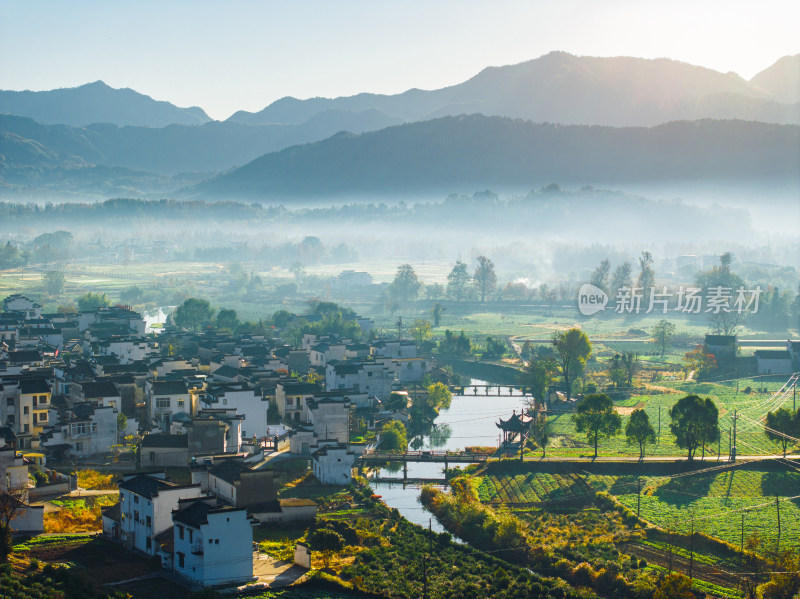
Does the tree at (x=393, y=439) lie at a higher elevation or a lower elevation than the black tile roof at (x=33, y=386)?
lower

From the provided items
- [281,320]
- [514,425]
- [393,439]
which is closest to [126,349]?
[393,439]

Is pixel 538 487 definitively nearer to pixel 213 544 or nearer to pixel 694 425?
pixel 694 425

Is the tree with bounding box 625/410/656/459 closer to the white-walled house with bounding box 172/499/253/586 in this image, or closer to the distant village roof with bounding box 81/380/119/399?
the white-walled house with bounding box 172/499/253/586

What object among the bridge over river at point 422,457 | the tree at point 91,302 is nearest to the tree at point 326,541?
the bridge over river at point 422,457

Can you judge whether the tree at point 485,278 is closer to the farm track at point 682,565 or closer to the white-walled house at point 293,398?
the white-walled house at point 293,398

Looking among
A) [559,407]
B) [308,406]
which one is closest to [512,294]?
[559,407]

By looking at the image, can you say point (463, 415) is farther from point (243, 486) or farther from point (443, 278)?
point (443, 278)

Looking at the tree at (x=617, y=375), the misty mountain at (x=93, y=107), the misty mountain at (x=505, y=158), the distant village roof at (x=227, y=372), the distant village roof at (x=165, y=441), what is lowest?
the distant village roof at (x=165, y=441)
